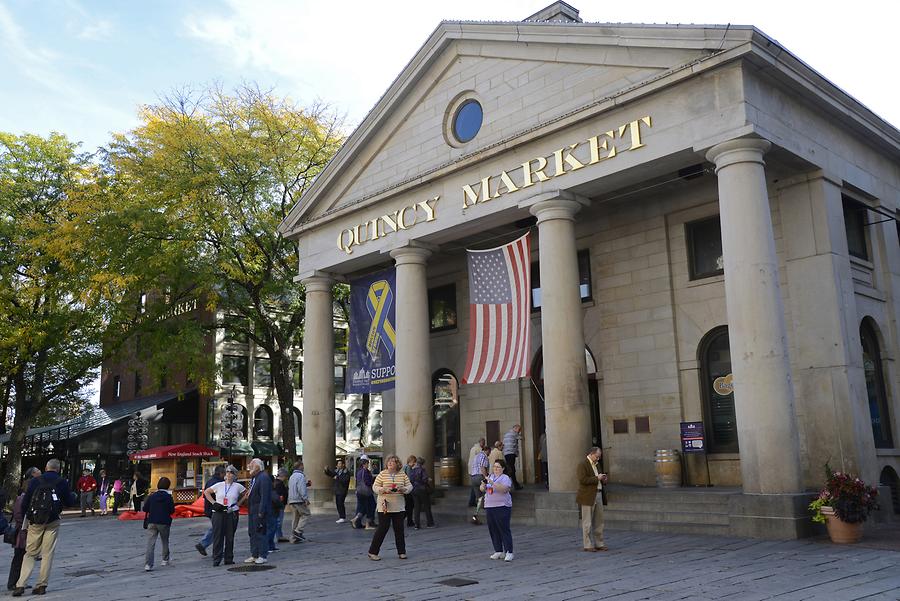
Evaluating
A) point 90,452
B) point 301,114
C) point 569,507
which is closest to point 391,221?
point 569,507

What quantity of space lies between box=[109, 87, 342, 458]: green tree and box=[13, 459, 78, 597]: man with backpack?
1808 centimetres

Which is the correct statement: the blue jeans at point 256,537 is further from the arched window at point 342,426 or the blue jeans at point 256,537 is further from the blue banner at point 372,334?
the arched window at point 342,426

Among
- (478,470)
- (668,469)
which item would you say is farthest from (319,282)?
(668,469)

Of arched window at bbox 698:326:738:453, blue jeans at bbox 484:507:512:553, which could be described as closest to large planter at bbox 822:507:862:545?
blue jeans at bbox 484:507:512:553

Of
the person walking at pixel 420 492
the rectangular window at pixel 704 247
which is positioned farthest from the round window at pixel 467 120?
the person walking at pixel 420 492

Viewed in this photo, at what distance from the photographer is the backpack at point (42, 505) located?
1089cm

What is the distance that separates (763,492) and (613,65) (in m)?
9.57

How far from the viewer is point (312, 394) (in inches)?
967

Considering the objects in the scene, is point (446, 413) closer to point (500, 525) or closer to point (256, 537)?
point (256, 537)

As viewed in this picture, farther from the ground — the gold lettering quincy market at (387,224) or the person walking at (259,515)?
the gold lettering quincy market at (387,224)

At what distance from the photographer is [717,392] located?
1903 cm

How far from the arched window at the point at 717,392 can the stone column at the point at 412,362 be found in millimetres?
6955

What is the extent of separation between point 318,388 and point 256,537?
447 inches

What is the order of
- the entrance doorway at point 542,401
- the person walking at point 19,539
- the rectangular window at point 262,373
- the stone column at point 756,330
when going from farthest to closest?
the rectangular window at point 262,373, the entrance doorway at point 542,401, the stone column at point 756,330, the person walking at point 19,539
